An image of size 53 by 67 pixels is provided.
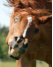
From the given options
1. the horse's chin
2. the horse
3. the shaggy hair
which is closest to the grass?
the horse

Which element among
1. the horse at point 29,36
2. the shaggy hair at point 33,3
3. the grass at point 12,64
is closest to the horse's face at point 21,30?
the horse at point 29,36

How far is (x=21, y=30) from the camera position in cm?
188

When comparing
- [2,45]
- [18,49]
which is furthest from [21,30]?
[2,45]

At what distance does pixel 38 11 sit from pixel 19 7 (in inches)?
6.2

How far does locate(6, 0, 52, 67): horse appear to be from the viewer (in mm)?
1868

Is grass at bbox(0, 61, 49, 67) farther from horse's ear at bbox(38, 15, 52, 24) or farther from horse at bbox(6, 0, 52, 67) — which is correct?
horse's ear at bbox(38, 15, 52, 24)

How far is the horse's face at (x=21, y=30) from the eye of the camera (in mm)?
1845

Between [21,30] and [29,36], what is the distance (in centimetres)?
7

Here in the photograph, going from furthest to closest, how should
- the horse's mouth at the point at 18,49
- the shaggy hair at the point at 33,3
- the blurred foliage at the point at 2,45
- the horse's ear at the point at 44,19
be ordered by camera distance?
the blurred foliage at the point at 2,45 < the shaggy hair at the point at 33,3 < the horse's ear at the point at 44,19 < the horse's mouth at the point at 18,49

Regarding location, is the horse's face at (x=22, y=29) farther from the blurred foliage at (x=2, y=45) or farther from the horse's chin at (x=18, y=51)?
the blurred foliage at (x=2, y=45)

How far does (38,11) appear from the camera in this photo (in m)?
2.03

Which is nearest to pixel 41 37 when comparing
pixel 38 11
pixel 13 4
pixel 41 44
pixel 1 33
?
pixel 41 44

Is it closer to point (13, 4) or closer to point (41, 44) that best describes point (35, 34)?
point (41, 44)

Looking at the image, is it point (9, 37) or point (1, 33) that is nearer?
point (9, 37)
